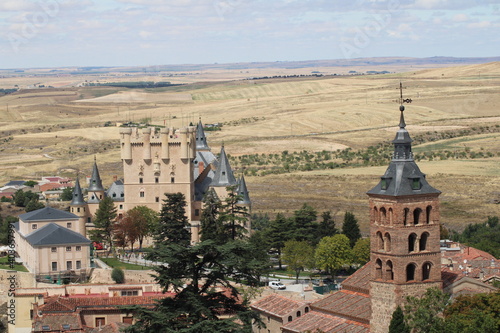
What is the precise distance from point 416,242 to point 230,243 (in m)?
10.4

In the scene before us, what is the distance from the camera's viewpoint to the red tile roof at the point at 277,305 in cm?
6181

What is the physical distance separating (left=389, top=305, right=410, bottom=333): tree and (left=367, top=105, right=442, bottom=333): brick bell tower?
2.81ft

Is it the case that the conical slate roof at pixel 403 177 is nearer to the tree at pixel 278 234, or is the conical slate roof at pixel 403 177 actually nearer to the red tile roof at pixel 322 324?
the red tile roof at pixel 322 324

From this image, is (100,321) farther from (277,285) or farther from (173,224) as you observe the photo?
(173,224)

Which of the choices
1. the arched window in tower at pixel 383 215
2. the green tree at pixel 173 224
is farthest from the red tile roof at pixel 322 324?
the green tree at pixel 173 224

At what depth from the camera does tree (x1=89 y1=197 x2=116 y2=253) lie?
299ft

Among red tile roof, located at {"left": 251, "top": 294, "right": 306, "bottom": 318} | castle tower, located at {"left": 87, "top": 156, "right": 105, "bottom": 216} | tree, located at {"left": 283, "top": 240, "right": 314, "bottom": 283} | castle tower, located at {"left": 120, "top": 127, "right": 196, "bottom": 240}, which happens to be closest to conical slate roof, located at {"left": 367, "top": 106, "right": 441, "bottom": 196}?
red tile roof, located at {"left": 251, "top": 294, "right": 306, "bottom": 318}

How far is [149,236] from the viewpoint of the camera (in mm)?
93250

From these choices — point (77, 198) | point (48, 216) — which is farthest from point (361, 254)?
point (77, 198)

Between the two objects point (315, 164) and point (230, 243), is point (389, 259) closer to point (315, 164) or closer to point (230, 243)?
point (230, 243)

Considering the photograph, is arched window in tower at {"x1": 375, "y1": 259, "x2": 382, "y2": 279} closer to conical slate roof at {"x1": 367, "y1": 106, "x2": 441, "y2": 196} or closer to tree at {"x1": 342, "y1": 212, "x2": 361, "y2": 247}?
conical slate roof at {"x1": 367, "y1": 106, "x2": 441, "y2": 196}

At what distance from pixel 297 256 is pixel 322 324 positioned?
24018 mm

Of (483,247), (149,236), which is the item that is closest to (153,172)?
(149,236)

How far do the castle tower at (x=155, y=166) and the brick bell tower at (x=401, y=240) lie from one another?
Result: 48.1 m
